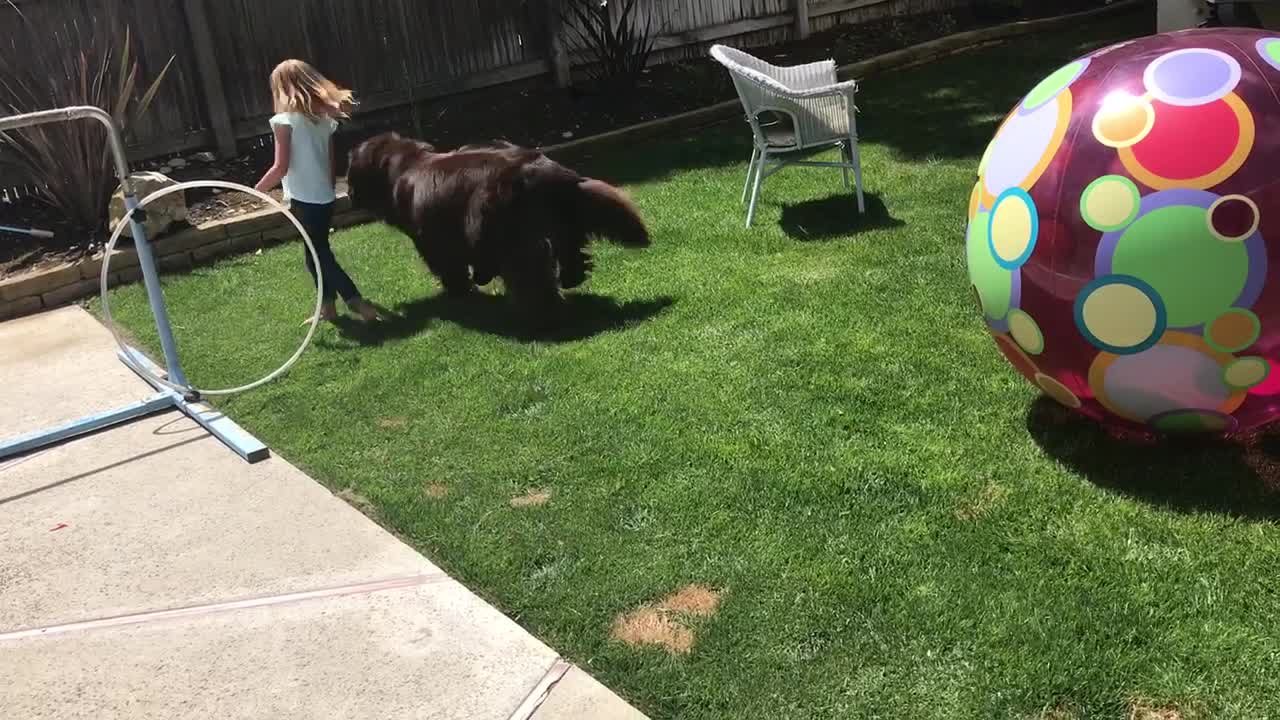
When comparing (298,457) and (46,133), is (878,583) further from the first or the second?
(46,133)

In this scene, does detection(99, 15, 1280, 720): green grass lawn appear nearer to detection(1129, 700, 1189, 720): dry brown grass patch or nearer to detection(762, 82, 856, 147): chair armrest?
detection(1129, 700, 1189, 720): dry brown grass patch

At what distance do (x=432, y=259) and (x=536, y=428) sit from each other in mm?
1980

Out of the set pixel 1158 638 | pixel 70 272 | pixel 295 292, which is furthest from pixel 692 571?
pixel 70 272

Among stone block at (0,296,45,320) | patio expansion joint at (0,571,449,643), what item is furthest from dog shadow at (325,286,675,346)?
stone block at (0,296,45,320)

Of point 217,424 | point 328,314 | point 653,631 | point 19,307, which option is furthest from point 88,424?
point 653,631

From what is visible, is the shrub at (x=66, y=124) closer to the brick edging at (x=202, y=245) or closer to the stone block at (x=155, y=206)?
the stone block at (x=155, y=206)

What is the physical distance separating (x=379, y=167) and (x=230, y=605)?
3.43 metres

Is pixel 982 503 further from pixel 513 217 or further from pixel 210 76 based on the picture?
pixel 210 76

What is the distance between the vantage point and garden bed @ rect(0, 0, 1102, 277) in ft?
26.7

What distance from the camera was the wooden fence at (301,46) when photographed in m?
A: 8.88

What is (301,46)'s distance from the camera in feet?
31.8

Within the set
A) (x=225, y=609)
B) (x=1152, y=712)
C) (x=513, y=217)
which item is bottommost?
(x=1152, y=712)

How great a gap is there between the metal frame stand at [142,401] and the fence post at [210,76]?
14.3 ft

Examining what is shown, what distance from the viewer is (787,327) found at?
5.30 metres
